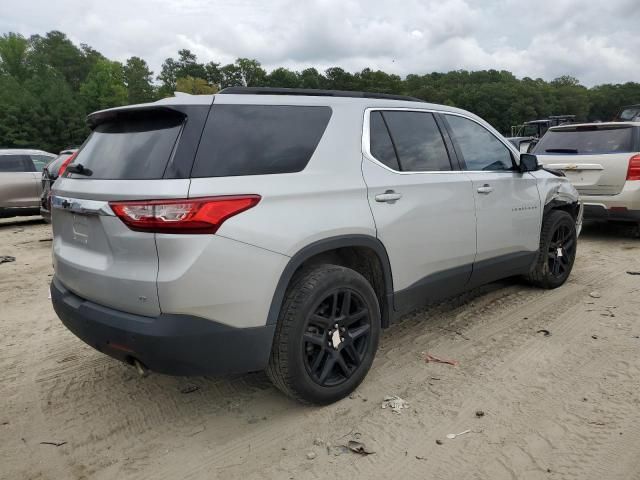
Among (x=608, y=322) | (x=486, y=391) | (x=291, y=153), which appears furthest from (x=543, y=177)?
(x=291, y=153)

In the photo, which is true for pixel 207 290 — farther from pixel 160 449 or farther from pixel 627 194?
pixel 627 194

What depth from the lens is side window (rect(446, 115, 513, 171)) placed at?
12.9ft

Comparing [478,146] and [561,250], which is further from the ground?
[478,146]

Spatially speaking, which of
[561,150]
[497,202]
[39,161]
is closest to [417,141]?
[497,202]

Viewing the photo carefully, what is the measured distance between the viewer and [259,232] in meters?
2.47

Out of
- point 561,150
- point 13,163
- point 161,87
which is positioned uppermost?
point 161,87

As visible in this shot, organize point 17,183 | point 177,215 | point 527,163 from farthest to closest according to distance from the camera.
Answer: point 17,183 < point 527,163 < point 177,215

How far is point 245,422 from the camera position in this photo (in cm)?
288

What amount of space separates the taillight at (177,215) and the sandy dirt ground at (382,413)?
1.19m

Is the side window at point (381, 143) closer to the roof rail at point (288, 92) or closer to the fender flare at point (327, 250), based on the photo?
the roof rail at point (288, 92)

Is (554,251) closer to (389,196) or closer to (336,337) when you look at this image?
(389,196)

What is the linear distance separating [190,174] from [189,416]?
1.47 metres

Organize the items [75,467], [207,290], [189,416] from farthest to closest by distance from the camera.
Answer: [189,416]
[75,467]
[207,290]

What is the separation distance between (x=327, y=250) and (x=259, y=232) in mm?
514
